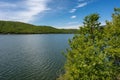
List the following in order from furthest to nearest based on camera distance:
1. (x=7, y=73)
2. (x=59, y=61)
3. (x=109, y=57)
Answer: (x=59, y=61) → (x=7, y=73) → (x=109, y=57)

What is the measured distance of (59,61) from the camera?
73125 mm

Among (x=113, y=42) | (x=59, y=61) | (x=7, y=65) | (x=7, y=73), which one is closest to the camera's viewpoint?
(x=113, y=42)

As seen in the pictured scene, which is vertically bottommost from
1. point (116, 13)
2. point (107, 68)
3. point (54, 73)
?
point (54, 73)

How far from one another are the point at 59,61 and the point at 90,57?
49158 millimetres

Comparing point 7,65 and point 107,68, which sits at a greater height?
point 107,68

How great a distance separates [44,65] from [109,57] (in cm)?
3562

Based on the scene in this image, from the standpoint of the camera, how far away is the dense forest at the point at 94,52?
24672mm

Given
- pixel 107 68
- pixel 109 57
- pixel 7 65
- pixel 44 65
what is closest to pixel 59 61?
pixel 44 65

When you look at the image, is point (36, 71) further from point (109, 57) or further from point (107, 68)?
point (107, 68)

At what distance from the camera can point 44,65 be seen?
66000mm

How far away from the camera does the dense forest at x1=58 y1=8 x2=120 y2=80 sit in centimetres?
2467

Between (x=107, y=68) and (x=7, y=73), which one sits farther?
(x=7, y=73)

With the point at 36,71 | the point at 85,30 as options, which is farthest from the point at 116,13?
the point at 36,71

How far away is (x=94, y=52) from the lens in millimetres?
25844
